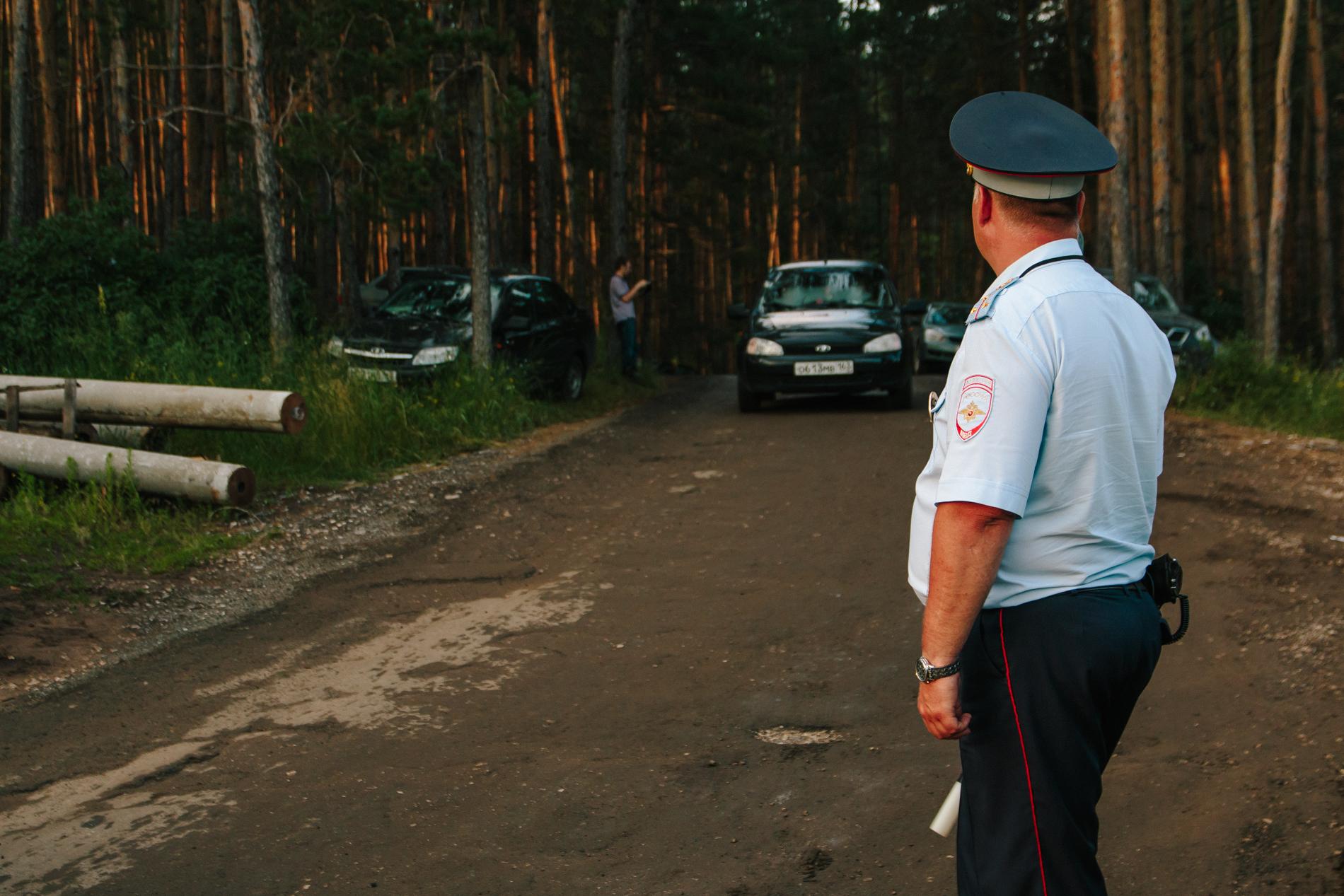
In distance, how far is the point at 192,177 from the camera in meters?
28.6

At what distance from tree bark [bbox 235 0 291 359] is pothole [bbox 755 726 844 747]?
10.3 m

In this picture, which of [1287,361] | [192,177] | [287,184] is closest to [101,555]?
[287,184]

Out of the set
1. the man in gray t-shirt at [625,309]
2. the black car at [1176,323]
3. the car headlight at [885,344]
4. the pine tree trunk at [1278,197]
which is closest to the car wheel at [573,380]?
the man in gray t-shirt at [625,309]

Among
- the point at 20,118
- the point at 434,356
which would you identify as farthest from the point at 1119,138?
the point at 20,118

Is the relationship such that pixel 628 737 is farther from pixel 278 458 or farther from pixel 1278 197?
pixel 1278 197

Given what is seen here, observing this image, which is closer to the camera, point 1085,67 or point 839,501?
point 839,501

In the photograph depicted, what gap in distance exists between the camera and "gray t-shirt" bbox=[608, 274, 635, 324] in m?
20.0

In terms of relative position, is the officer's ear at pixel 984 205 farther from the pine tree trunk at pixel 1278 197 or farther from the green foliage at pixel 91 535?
the pine tree trunk at pixel 1278 197

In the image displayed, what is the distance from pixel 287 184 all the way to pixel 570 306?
16.8 feet

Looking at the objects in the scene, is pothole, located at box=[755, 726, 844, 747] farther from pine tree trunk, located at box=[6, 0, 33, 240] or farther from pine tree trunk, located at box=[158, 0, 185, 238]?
pine tree trunk, located at box=[158, 0, 185, 238]

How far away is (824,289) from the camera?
15898 millimetres

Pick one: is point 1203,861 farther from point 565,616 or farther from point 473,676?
point 565,616

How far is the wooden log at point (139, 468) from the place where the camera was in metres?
8.45

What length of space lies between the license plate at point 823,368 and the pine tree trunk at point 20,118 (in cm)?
1197
